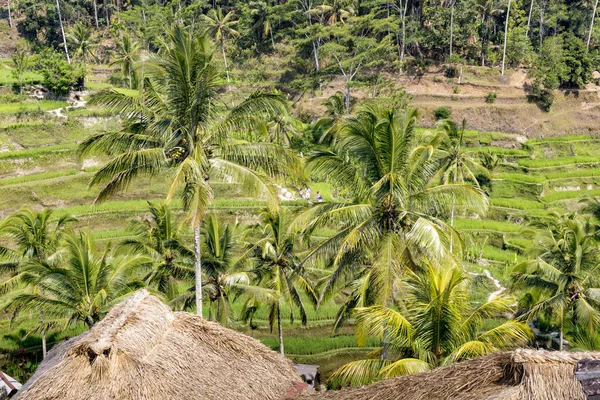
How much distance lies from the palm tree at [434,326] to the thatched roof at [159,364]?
171cm

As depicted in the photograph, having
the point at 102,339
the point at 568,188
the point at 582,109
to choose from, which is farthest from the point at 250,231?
the point at 582,109

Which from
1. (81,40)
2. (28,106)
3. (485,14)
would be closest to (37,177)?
(28,106)

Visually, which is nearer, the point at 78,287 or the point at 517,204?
the point at 78,287

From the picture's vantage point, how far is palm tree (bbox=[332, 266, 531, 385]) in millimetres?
A: 9141

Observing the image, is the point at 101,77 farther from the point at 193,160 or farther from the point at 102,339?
the point at 102,339

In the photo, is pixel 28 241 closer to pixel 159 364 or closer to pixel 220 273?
pixel 220 273

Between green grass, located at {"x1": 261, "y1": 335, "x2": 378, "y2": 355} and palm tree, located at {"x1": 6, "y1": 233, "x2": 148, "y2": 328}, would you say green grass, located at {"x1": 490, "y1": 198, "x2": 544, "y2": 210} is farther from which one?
palm tree, located at {"x1": 6, "y1": 233, "x2": 148, "y2": 328}

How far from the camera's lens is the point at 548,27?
47.6 metres

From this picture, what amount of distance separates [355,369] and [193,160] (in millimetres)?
4552

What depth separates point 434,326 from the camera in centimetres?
946

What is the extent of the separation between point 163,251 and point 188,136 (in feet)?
18.0

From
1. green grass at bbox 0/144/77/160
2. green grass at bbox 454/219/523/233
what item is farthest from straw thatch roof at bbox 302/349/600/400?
green grass at bbox 0/144/77/160

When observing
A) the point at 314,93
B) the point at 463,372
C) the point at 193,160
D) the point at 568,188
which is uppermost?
the point at 193,160

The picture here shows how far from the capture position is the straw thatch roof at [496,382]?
6.00m
